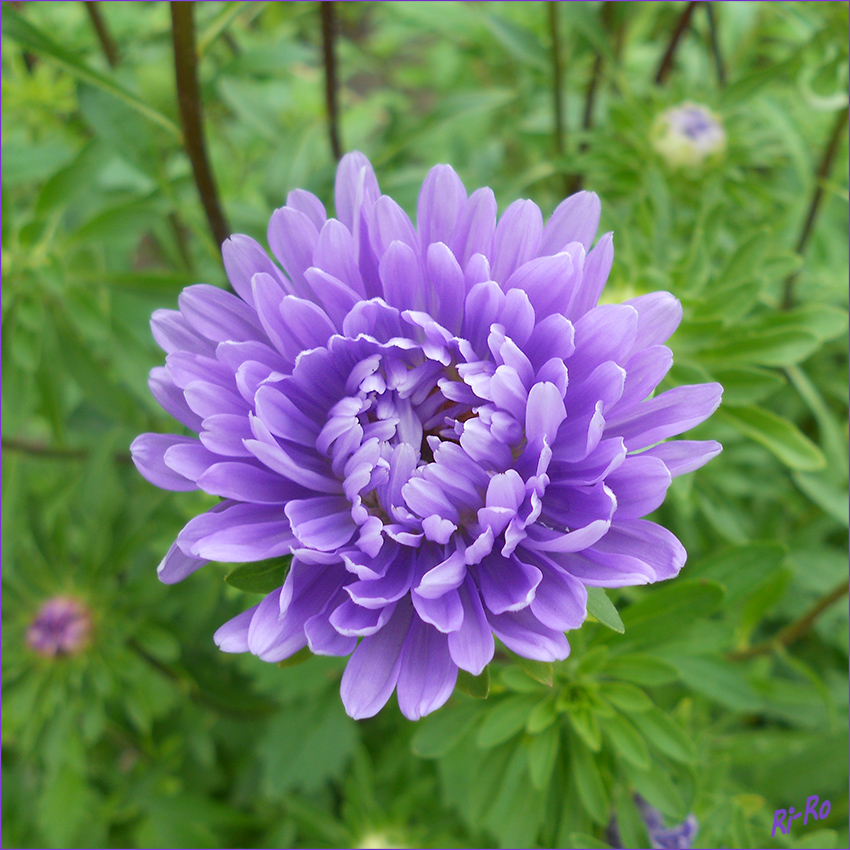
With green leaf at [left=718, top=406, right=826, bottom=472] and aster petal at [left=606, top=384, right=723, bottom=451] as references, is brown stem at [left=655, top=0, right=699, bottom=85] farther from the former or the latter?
aster petal at [left=606, top=384, right=723, bottom=451]

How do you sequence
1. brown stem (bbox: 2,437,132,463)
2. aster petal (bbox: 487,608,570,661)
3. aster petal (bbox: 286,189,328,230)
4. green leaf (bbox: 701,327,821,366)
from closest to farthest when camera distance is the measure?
1. aster petal (bbox: 487,608,570,661)
2. aster petal (bbox: 286,189,328,230)
3. green leaf (bbox: 701,327,821,366)
4. brown stem (bbox: 2,437,132,463)

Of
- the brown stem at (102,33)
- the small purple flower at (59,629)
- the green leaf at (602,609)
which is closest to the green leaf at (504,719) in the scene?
the green leaf at (602,609)

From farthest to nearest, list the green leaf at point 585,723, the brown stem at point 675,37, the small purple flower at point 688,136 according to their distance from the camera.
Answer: the brown stem at point 675,37
the small purple flower at point 688,136
the green leaf at point 585,723

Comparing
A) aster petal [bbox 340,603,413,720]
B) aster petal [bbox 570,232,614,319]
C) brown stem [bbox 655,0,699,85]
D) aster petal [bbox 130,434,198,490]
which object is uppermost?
brown stem [bbox 655,0,699,85]

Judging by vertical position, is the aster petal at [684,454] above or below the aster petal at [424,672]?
above

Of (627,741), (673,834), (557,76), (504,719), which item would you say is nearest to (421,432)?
(504,719)

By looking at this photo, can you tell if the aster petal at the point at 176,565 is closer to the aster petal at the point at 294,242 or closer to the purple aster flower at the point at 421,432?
the purple aster flower at the point at 421,432

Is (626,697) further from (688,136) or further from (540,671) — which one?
(688,136)

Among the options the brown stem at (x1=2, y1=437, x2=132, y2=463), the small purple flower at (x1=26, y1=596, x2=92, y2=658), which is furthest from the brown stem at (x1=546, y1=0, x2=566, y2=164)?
the small purple flower at (x1=26, y1=596, x2=92, y2=658)
